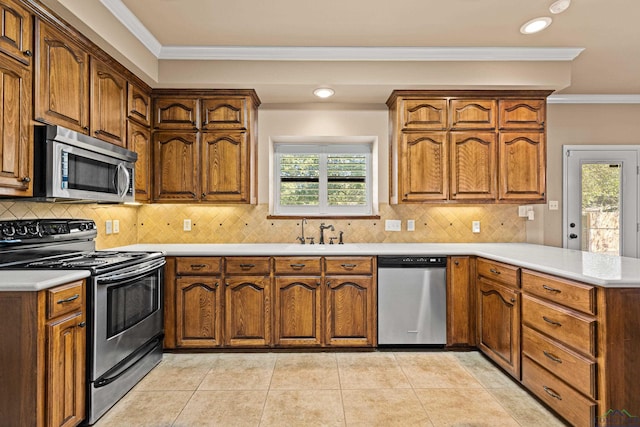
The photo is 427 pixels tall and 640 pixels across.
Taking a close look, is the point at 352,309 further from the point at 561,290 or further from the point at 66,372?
the point at 66,372

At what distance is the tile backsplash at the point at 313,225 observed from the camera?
3.76 m

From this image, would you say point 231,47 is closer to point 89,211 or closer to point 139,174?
point 139,174

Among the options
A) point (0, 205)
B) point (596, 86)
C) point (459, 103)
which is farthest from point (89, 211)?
point (596, 86)

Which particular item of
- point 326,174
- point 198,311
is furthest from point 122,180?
point 326,174

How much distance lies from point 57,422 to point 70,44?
216 cm

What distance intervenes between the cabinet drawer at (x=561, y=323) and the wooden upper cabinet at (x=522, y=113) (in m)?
1.76

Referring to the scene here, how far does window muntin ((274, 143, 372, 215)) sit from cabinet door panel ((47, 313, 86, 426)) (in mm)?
2269

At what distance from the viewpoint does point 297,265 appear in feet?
10.3

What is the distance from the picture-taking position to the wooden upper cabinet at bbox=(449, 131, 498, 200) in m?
3.42

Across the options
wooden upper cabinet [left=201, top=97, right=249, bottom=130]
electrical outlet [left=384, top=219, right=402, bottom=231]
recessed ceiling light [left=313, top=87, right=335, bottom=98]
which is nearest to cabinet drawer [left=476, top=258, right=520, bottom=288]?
electrical outlet [left=384, top=219, right=402, bottom=231]

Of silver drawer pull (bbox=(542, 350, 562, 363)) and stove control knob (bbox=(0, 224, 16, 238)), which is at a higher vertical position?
stove control knob (bbox=(0, 224, 16, 238))

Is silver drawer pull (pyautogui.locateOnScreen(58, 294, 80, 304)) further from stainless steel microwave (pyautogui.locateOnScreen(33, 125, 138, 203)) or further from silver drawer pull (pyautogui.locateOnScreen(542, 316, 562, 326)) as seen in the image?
silver drawer pull (pyautogui.locateOnScreen(542, 316, 562, 326))

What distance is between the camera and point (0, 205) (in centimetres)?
224

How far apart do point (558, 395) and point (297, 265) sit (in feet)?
6.39
